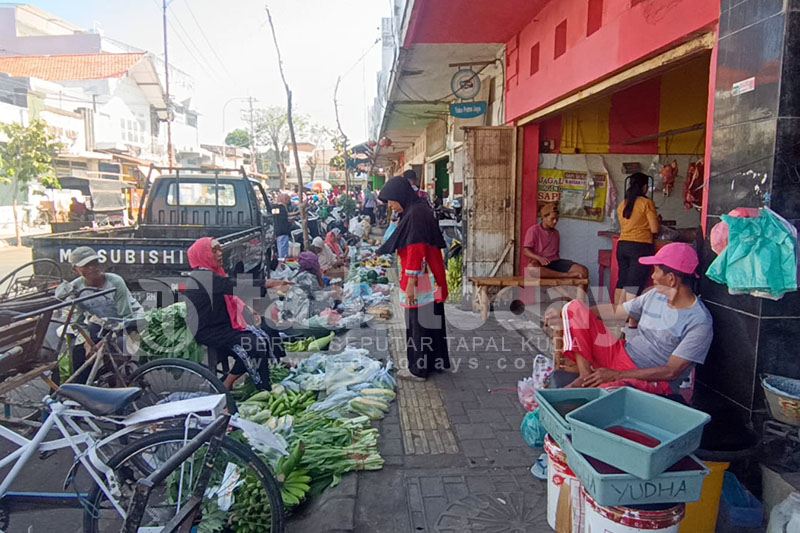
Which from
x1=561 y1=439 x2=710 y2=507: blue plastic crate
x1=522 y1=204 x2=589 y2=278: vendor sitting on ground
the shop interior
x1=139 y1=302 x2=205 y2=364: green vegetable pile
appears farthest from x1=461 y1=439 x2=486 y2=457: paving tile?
the shop interior

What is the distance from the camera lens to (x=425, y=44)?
750 centimetres

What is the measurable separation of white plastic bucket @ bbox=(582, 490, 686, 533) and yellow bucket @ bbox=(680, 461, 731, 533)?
18.9 inches

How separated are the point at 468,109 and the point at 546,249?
260 cm

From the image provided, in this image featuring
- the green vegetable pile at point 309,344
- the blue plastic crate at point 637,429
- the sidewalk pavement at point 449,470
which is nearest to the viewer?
the blue plastic crate at point 637,429

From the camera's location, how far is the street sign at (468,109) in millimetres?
8320

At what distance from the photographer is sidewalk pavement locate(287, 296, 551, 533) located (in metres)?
3.03

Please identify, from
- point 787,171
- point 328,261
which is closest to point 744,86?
point 787,171

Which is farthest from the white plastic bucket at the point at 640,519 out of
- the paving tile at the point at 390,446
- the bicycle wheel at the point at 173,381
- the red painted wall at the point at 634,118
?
the red painted wall at the point at 634,118

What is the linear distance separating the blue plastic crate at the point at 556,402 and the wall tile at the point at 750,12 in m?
2.06

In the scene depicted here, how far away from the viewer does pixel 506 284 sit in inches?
288

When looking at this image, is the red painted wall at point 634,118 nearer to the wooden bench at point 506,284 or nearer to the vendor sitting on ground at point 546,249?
the vendor sitting on ground at point 546,249

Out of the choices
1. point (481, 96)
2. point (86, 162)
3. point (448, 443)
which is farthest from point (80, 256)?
point (86, 162)

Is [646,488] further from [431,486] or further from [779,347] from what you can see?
[431,486]

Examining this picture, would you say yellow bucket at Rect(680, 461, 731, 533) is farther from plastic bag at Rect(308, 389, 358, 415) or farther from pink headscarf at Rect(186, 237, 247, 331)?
pink headscarf at Rect(186, 237, 247, 331)
